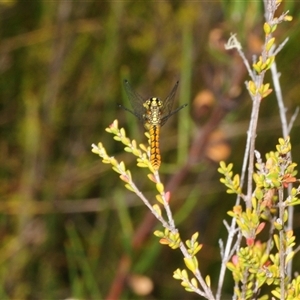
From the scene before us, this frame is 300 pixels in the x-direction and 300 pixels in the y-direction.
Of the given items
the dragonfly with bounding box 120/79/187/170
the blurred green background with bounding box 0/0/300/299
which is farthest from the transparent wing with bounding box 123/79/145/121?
the blurred green background with bounding box 0/0/300/299

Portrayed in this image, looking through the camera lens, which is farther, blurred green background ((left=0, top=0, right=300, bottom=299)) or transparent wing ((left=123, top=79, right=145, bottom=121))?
blurred green background ((left=0, top=0, right=300, bottom=299))

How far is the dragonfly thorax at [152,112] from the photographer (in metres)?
0.78

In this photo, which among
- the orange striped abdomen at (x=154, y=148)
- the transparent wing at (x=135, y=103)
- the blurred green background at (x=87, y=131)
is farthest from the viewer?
the blurred green background at (x=87, y=131)

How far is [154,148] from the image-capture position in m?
0.72

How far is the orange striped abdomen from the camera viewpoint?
2.29 ft

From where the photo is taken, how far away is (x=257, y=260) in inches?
23.8

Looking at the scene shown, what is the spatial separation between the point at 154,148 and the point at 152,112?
0.09m

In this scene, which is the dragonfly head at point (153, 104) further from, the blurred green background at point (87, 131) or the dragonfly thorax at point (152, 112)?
the blurred green background at point (87, 131)

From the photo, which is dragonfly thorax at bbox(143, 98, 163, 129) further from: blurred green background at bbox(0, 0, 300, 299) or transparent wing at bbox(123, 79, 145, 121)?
blurred green background at bbox(0, 0, 300, 299)

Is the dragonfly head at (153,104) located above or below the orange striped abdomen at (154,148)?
above

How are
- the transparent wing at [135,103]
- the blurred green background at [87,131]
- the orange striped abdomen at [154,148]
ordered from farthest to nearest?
the blurred green background at [87,131] < the transparent wing at [135,103] < the orange striped abdomen at [154,148]

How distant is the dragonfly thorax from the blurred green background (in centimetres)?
68

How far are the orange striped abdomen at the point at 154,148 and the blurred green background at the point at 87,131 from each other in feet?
2.37

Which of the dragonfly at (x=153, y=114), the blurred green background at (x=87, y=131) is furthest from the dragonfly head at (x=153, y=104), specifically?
the blurred green background at (x=87, y=131)
